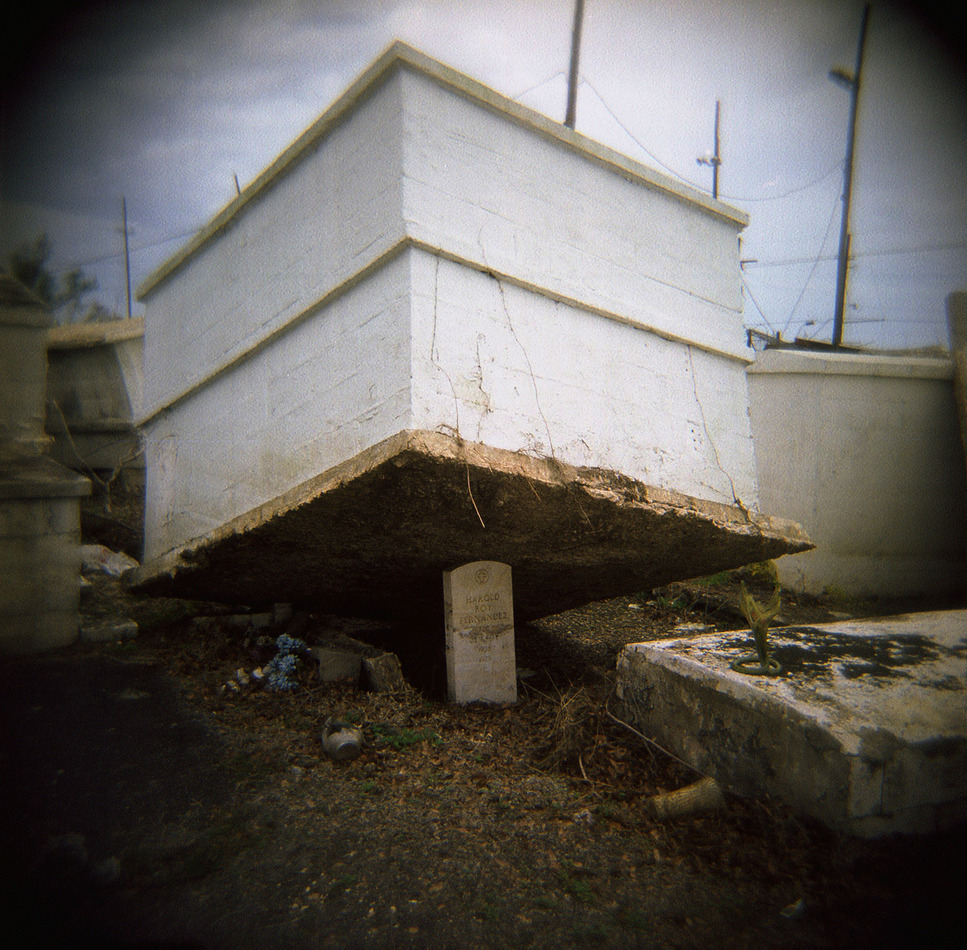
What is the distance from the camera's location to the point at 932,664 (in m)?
2.90

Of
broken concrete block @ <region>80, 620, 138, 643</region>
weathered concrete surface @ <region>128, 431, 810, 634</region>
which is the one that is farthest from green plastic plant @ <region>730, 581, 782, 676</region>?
broken concrete block @ <region>80, 620, 138, 643</region>

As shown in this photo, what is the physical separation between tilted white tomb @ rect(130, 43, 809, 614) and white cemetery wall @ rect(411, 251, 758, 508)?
15mm

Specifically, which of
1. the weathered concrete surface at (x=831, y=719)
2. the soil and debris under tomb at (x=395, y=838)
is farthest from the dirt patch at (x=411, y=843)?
the weathered concrete surface at (x=831, y=719)

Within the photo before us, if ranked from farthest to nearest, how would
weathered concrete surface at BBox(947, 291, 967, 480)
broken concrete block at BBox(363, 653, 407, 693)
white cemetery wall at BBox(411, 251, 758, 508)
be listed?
1. weathered concrete surface at BBox(947, 291, 967, 480)
2. broken concrete block at BBox(363, 653, 407, 693)
3. white cemetery wall at BBox(411, 251, 758, 508)

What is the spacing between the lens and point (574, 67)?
8859 millimetres

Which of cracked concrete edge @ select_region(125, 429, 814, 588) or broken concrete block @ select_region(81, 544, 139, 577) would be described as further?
broken concrete block @ select_region(81, 544, 139, 577)

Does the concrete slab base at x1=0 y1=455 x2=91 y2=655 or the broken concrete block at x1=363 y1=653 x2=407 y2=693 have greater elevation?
the concrete slab base at x1=0 y1=455 x2=91 y2=655

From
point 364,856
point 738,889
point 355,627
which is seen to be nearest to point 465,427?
point 364,856

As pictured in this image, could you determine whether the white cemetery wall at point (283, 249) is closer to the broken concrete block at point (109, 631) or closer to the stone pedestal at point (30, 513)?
the stone pedestal at point (30, 513)

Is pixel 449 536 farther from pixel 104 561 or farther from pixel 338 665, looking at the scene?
pixel 104 561

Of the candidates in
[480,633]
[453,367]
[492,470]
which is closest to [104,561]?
[480,633]

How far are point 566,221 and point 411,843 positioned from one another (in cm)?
386

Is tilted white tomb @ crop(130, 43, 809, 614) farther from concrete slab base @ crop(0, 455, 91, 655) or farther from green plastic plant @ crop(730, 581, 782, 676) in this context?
green plastic plant @ crop(730, 581, 782, 676)

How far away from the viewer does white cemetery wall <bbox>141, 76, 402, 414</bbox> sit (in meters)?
3.62
